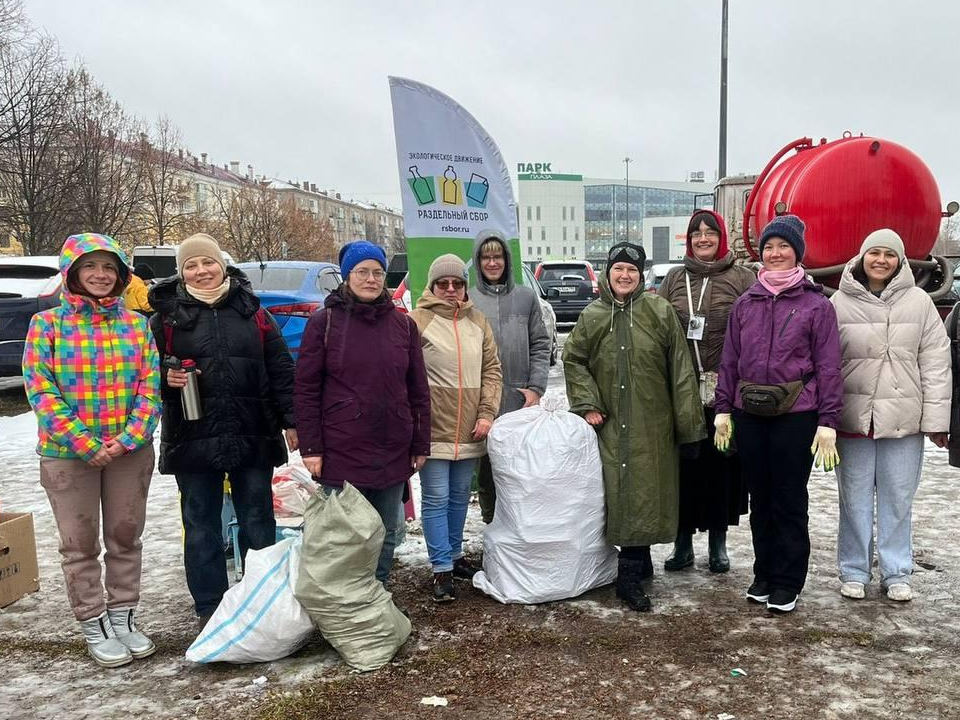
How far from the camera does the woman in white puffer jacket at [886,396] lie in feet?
12.0

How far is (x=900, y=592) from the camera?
3.75 meters

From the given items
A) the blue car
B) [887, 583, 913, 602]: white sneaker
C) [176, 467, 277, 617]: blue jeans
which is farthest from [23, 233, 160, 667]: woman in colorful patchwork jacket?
the blue car

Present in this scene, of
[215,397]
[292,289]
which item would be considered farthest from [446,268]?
[292,289]

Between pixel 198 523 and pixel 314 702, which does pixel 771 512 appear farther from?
pixel 198 523

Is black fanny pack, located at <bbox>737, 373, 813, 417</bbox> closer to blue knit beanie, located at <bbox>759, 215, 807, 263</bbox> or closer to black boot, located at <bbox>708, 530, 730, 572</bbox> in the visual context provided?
blue knit beanie, located at <bbox>759, 215, 807, 263</bbox>

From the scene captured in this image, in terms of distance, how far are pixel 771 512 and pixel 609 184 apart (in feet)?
361

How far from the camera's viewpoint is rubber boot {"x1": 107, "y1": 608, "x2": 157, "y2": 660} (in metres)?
3.31

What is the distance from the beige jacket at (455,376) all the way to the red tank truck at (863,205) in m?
3.10

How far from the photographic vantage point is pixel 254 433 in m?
3.47

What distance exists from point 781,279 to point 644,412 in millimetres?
894

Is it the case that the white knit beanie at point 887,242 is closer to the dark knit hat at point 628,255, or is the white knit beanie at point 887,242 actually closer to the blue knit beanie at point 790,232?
the blue knit beanie at point 790,232

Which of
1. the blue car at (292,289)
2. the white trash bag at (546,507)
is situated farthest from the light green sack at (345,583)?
the blue car at (292,289)

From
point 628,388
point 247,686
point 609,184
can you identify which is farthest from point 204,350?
point 609,184

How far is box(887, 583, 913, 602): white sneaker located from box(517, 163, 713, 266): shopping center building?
94.1 metres
